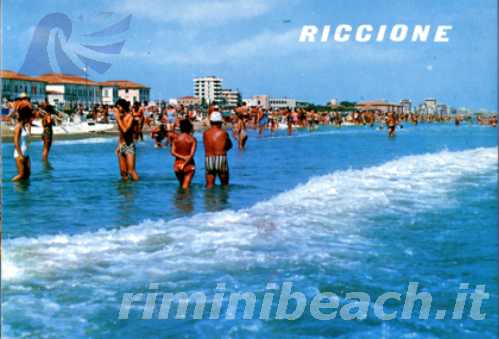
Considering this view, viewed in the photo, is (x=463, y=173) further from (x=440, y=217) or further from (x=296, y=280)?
(x=296, y=280)

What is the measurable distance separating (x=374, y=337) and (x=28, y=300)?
2.36 m

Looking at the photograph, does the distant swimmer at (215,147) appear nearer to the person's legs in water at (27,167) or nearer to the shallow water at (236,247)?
the shallow water at (236,247)

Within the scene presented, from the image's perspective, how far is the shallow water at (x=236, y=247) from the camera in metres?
3.94

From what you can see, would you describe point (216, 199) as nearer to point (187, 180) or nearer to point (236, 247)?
point (187, 180)

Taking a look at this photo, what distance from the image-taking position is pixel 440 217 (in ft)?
26.2

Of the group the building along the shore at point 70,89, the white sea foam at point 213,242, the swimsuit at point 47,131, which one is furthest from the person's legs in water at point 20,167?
the building along the shore at point 70,89

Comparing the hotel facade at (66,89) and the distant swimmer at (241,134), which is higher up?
the hotel facade at (66,89)

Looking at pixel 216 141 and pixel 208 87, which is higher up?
pixel 208 87

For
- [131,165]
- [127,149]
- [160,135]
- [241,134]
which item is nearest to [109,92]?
[160,135]

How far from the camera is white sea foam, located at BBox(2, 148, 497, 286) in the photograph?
508 cm

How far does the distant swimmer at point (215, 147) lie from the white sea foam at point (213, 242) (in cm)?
113

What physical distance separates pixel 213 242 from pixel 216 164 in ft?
13.4

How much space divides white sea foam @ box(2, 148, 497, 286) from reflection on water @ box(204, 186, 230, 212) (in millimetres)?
383

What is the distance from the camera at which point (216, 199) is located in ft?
30.1
